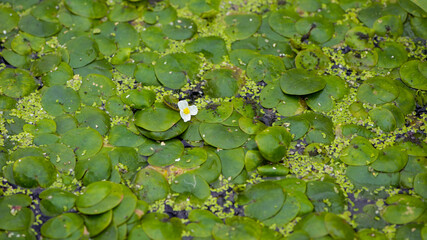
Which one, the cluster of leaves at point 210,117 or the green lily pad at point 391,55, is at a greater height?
the green lily pad at point 391,55

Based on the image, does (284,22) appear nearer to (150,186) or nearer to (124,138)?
(124,138)

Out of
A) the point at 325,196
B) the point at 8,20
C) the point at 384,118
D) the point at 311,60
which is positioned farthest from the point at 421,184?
the point at 8,20

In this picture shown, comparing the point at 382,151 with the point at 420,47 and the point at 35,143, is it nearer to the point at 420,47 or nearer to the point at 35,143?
the point at 420,47

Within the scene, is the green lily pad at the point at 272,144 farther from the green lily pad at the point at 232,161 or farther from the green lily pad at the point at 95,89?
the green lily pad at the point at 95,89

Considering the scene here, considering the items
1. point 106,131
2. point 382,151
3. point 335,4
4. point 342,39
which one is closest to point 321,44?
point 342,39

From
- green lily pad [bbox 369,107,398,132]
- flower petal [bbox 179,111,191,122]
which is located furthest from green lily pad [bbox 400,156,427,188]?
flower petal [bbox 179,111,191,122]

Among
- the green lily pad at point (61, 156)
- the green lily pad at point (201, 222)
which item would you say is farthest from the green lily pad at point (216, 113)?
the green lily pad at point (61, 156)
